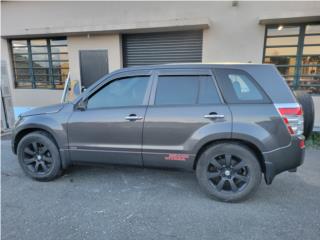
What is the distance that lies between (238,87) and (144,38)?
16.2 feet

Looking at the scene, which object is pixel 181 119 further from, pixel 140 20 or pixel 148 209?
pixel 140 20

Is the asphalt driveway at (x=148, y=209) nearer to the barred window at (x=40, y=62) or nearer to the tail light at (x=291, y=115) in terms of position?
the tail light at (x=291, y=115)

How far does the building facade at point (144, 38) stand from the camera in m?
5.98

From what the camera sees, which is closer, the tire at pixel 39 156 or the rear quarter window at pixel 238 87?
the rear quarter window at pixel 238 87

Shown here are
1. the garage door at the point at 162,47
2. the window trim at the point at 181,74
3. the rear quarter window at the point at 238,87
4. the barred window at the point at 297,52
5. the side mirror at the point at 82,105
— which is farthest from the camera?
the garage door at the point at 162,47

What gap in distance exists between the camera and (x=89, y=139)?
3.21 m

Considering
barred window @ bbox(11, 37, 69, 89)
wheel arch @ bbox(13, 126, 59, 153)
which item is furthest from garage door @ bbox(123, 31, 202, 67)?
wheel arch @ bbox(13, 126, 59, 153)

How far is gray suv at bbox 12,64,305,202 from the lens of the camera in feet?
8.73

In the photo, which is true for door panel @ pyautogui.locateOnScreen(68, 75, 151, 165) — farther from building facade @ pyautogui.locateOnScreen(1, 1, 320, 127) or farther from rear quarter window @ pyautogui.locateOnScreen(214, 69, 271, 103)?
building facade @ pyautogui.locateOnScreen(1, 1, 320, 127)

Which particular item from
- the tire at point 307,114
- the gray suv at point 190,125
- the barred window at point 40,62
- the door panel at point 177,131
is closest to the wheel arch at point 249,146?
the gray suv at point 190,125

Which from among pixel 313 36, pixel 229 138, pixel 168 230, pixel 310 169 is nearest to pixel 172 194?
pixel 168 230

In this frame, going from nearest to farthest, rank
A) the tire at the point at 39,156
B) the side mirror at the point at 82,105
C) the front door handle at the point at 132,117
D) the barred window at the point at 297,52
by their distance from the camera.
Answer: the front door handle at the point at 132,117, the side mirror at the point at 82,105, the tire at the point at 39,156, the barred window at the point at 297,52

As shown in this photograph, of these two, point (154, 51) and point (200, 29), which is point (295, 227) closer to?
point (200, 29)

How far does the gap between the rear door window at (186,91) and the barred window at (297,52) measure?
4326mm
